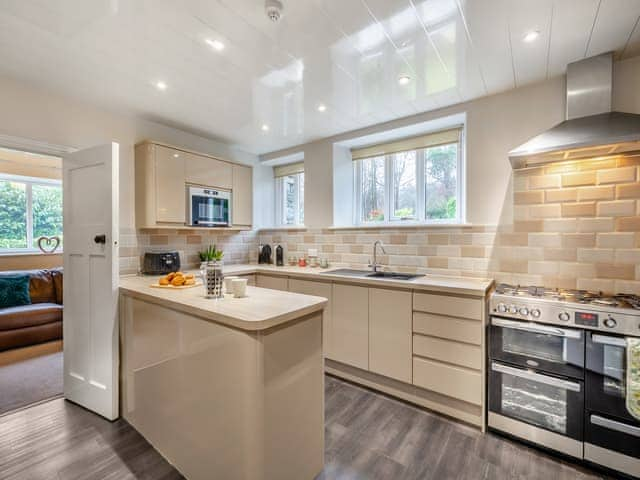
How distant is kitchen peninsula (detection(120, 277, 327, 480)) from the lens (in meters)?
1.17

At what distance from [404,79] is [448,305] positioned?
1.63 m

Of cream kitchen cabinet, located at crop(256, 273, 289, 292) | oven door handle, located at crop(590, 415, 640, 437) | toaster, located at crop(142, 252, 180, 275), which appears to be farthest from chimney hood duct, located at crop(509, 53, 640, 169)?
toaster, located at crop(142, 252, 180, 275)

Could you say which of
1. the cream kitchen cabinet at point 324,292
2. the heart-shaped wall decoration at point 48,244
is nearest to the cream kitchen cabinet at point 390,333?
the cream kitchen cabinet at point 324,292

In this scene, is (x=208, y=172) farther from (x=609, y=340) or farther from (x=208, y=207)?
(x=609, y=340)

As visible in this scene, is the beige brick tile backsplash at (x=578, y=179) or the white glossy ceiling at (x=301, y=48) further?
the beige brick tile backsplash at (x=578, y=179)

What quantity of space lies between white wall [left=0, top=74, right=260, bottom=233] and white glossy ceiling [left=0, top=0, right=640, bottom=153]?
138mm

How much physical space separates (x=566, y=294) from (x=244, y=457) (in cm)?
206

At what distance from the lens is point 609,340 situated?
4.94ft

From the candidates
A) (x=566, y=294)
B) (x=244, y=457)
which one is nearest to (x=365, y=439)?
(x=244, y=457)

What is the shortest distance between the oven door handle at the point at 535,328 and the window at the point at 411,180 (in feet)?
3.76

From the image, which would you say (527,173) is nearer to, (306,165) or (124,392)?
(306,165)

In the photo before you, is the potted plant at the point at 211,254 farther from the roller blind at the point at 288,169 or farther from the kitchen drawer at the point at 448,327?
the kitchen drawer at the point at 448,327

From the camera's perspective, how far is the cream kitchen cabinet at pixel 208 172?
2953mm

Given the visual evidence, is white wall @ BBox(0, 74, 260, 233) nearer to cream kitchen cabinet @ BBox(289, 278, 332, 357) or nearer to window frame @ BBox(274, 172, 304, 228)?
window frame @ BBox(274, 172, 304, 228)
